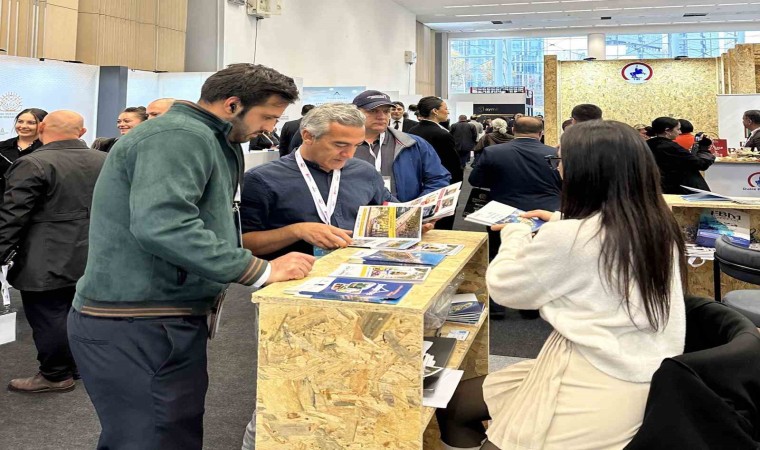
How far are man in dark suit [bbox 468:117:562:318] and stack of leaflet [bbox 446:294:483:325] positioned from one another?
219 cm

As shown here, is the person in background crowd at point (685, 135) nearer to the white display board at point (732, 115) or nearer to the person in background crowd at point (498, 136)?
the person in background crowd at point (498, 136)

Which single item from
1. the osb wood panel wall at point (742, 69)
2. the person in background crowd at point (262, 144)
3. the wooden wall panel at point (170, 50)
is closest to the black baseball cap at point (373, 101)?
the person in background crowd at point (262, 144)

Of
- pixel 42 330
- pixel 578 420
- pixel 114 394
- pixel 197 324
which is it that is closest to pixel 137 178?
pixel 197 324

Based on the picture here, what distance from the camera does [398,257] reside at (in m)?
1.94

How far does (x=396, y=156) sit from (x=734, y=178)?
5044 millimetres

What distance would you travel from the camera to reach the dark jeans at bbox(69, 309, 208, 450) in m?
1.62

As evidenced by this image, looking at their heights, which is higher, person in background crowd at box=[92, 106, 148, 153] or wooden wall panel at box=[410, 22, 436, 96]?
wooden wall panel at box=[410, 22, 436, 96]

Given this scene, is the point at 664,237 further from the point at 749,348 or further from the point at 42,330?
the point at 42,330

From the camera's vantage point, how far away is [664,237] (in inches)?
58.9

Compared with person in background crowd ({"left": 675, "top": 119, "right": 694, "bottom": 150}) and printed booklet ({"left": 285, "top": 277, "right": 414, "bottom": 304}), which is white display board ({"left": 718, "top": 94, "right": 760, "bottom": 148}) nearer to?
person in background crowd ({"left": 675, "top": 119, "right": 694, "bottom": 150})

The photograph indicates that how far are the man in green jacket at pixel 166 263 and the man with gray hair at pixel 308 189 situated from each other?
20.6 inches

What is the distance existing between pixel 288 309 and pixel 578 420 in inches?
28.7

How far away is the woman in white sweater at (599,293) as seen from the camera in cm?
145

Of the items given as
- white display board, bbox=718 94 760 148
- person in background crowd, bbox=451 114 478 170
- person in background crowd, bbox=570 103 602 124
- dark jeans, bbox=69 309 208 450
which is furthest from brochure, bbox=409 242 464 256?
white display board, bbox=718 94 760 148
